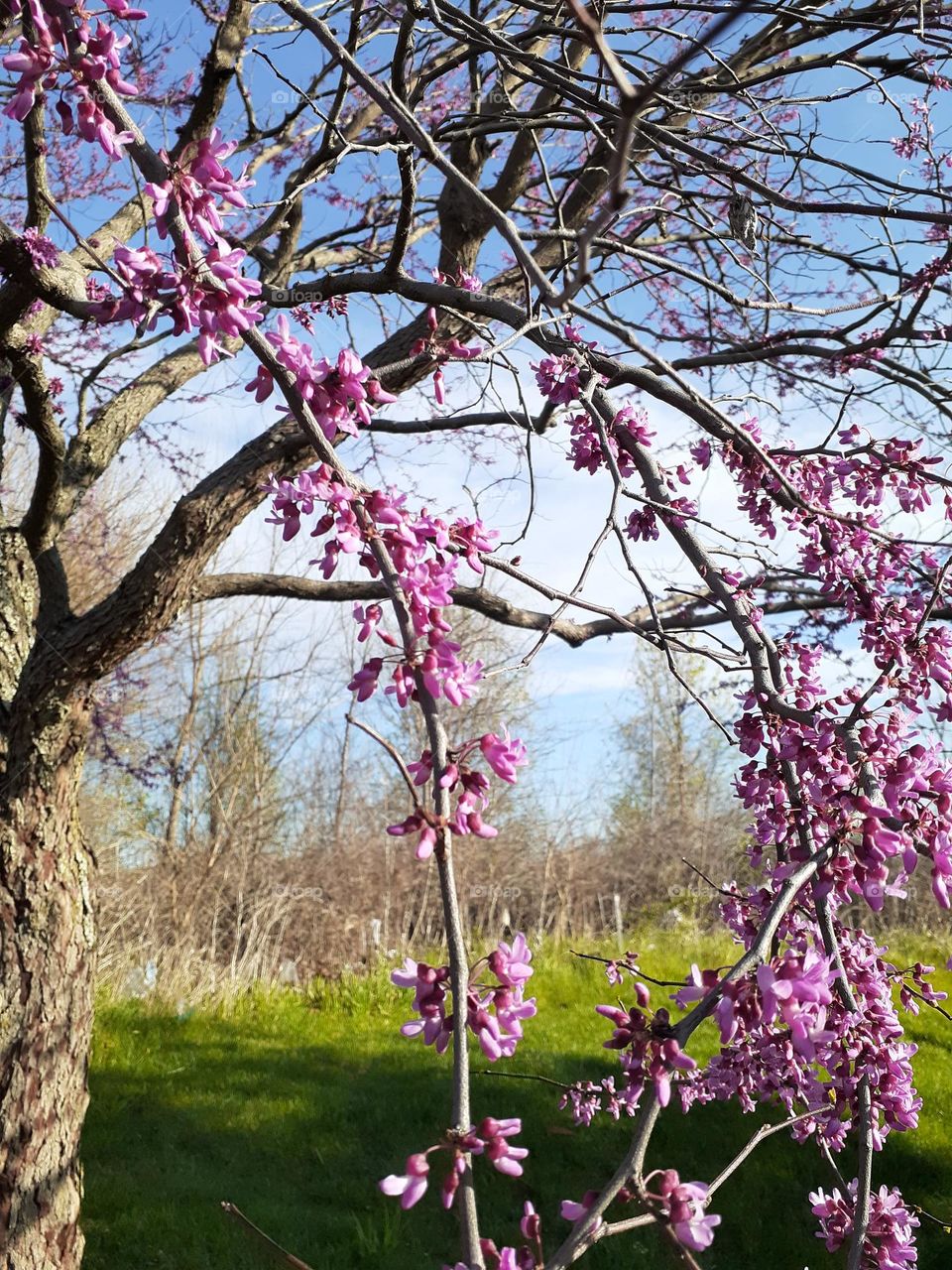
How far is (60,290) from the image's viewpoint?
2820 mm

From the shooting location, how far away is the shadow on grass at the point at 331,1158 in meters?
4.05

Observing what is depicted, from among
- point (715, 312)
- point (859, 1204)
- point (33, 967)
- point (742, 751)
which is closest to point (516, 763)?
point (742, 751)

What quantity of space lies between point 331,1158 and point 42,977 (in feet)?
6.14

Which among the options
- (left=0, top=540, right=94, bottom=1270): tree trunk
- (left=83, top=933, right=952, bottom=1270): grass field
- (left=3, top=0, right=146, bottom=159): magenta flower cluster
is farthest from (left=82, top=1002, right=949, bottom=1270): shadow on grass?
(left=3, top=0, right=146, bottom=159): magenta flower cluster

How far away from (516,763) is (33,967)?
3.25 metres

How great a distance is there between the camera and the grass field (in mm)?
4086

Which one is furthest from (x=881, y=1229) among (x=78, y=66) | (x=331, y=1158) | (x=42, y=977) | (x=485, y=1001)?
(x=331, y=1158)

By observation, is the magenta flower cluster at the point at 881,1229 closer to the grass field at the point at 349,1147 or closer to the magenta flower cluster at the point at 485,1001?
the magenta flower cluster at the point at 485,1001

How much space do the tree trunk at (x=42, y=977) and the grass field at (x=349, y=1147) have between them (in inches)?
21.6

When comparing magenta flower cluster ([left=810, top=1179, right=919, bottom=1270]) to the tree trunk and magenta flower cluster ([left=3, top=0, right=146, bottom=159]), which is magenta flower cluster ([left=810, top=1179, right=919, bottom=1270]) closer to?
magenta flower cluster ([left=3, top=0, right=146, bottom=159])

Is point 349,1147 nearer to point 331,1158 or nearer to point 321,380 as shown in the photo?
point 331,1158

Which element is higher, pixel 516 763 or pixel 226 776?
pixel 226 776

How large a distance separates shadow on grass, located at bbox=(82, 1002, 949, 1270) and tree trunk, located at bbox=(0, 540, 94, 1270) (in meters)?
0.53

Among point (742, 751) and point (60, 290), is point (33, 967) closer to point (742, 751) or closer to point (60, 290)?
point (60, 290)
